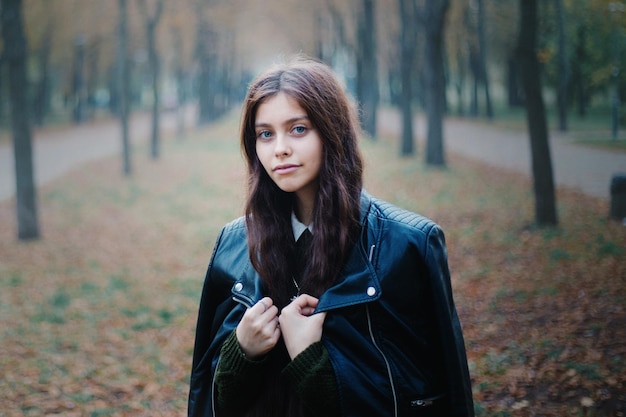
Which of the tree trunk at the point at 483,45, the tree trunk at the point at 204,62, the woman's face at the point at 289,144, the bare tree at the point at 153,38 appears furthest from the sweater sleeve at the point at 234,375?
the tree trunk at the point at 204,62

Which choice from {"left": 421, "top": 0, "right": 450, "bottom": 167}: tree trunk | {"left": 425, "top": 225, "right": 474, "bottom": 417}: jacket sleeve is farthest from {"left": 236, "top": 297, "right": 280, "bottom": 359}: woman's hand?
{"left": 421, "top": 0, "right": 450, "bottom": 167}: tree trunk

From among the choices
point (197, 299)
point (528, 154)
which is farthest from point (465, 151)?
point (197, 299)

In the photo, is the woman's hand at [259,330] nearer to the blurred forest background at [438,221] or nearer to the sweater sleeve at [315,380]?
the sweater sleeve at [315,380]

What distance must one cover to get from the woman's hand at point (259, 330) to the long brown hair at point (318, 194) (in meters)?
0.11

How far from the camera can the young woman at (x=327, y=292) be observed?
1.93 meters

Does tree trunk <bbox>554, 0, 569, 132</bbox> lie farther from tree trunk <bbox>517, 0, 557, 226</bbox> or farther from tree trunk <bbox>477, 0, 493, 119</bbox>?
tree trunk <bbox>477, 0, 493, 119</bbox>

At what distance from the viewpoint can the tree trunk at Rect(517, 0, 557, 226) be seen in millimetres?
8789

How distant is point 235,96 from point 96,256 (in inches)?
1958

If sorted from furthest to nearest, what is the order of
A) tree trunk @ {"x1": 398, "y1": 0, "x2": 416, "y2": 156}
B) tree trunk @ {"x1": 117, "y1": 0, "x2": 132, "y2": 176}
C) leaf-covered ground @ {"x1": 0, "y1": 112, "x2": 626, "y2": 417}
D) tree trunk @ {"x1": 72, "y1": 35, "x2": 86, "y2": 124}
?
tree trunk @ {"x1": 72, "y1": 35, "x2": 86, "y2": 124} → tree trunk @ {"x1": 398, "y1": 0, "x2": 416, "y2": 156} → tree trunk @ {"x1": 117, "y1": 0, "x2": 132, "y2": 176} → leaf-covered ground @ {"x1": 0, "y1": 112, "x2": 626, "y2": 417}

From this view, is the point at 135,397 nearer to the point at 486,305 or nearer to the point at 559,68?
the point at 486,305


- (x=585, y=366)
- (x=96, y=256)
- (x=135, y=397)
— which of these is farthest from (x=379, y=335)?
(x=96, y=256)

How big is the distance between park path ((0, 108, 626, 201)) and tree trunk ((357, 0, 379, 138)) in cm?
277

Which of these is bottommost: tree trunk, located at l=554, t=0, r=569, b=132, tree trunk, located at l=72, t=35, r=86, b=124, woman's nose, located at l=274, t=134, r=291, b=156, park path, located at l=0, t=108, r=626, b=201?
park path, located at l=0, t=108, r=626, b=201

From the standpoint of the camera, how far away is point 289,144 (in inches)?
80.3
